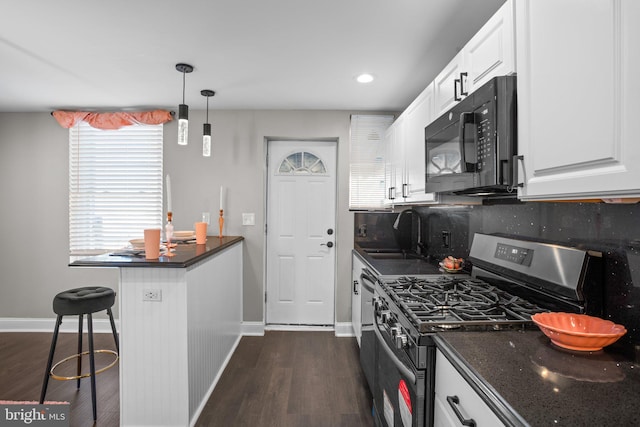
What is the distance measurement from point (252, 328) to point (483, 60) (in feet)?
10.3

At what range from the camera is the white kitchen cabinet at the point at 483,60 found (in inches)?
47.6

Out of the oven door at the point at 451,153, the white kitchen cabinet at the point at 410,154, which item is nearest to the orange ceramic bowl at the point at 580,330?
the oven door at the point at 451,153

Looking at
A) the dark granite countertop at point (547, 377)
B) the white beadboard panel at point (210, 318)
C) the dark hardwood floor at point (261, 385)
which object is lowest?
the dark hardwood floor at point (261, 385)

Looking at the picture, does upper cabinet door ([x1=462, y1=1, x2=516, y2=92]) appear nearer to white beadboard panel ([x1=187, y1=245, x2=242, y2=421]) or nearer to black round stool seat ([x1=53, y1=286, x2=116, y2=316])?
white beadboard panel ([x1=187, y1=245, x2=242, y2=421])

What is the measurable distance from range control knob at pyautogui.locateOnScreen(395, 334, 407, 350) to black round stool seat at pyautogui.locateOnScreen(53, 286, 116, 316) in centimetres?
191

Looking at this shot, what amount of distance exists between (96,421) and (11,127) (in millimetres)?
3276

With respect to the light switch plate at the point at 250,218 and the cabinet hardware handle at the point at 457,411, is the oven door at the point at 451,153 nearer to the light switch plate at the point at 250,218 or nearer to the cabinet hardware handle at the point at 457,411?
the cabinet hardware handle at the point at 457,411

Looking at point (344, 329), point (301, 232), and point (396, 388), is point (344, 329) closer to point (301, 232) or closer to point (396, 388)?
point (301, 232)

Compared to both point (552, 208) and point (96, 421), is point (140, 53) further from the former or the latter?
point (552, 208)

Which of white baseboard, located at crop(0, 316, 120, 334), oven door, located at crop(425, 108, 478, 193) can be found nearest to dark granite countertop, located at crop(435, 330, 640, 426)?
oven door, located at crop(425, 108, 478, 193)

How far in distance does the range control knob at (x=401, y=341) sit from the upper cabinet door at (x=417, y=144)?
3.10 ft

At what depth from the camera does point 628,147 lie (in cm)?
75

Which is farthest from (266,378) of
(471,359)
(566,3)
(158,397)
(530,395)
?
(566,3)

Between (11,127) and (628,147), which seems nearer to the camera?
(628,147)
